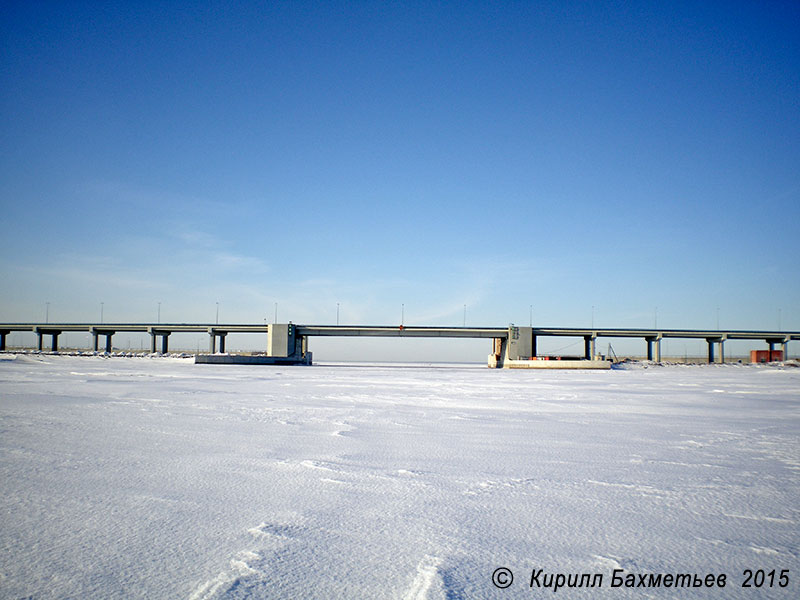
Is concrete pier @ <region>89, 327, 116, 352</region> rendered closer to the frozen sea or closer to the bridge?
the bridge

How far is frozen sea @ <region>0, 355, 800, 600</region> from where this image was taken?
2.78 m

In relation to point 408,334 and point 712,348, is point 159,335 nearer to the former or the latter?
point 408,334

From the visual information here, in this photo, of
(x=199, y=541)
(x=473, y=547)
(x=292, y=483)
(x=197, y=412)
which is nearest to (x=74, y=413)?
(x=197, y=412)

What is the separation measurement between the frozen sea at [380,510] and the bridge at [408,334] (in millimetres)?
68525

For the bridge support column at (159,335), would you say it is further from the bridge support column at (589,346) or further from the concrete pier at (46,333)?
the bridge support column at (589,346)

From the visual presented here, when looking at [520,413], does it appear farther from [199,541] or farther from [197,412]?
[199,541]

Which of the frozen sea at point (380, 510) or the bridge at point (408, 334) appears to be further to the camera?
the bridge at point (408, 334)

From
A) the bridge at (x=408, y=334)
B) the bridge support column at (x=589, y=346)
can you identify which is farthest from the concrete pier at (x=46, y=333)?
the bridge support column at (x=589, y=346)

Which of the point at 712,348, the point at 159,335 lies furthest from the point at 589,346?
the point at 159,335

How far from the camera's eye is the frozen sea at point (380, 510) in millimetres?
2783

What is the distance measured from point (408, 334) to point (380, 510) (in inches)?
2978

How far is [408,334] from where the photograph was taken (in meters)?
79.5

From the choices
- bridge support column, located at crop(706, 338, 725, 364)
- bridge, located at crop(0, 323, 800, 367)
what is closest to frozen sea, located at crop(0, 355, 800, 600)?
bridge, located at crop(0, 323, 800, 367)

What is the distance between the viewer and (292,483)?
475cm
